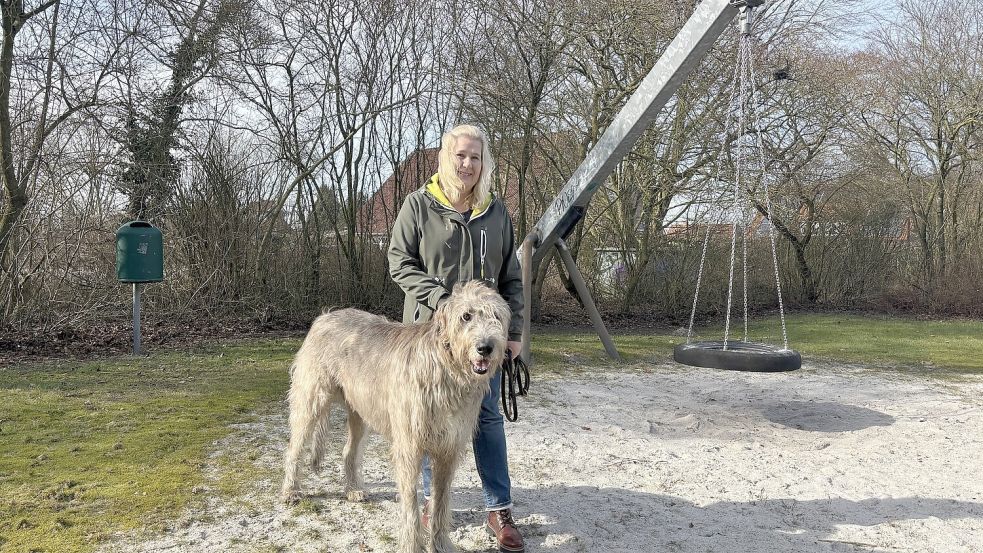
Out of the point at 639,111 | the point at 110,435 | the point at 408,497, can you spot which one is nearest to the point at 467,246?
the point at 408,497

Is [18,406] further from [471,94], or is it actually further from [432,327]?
[471,94]

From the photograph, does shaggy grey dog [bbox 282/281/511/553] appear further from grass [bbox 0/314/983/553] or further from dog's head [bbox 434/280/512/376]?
grass [bbox 0/314/983/553]

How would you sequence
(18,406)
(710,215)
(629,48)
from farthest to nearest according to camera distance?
(710,215) → (629,48) → (18,406)

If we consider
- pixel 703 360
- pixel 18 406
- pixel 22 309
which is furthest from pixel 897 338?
pixel 22 309

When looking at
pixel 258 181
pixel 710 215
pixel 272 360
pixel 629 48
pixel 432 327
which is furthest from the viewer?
pixel 710 215

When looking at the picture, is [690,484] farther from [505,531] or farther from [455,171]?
[455,171]

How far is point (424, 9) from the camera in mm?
11180

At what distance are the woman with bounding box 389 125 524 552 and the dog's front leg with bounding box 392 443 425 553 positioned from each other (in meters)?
0.36

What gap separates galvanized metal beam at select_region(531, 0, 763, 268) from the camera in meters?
5.24

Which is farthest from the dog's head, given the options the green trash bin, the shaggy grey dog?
the green trash bin

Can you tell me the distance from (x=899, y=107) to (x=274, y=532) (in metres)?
18.2

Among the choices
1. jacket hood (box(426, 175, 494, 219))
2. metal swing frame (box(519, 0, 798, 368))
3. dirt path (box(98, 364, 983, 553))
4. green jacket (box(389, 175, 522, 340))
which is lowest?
dirt path (box(98, 364, 983, 553))

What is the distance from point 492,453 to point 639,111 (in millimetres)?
3815

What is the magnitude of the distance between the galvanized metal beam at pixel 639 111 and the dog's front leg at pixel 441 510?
4.00 metres
